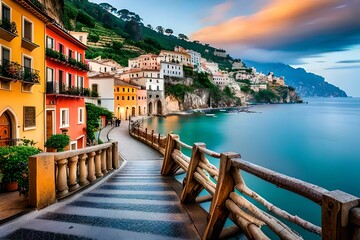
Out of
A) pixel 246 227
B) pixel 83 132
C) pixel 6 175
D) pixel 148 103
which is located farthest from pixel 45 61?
pixel 148 103

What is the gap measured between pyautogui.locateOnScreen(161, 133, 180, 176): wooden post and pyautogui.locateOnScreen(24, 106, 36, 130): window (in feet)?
40.3

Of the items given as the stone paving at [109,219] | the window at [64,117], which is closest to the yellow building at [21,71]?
the window at [64,117]

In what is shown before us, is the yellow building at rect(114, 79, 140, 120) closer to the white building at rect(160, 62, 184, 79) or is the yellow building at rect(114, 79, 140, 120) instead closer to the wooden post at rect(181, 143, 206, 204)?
the white building at rect(160, 62, 184, 79)

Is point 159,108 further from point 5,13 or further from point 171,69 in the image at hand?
point 5,13

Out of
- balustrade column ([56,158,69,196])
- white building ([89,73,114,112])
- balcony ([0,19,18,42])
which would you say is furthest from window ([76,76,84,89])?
white building ([89,73,114,112])

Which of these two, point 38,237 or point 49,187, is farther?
point 49,187

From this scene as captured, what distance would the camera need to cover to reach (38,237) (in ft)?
11.8

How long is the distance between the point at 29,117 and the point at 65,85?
6250mm

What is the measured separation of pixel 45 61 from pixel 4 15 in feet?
17.1

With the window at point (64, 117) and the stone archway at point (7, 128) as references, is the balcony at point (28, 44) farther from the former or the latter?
the window at point (64, 117)

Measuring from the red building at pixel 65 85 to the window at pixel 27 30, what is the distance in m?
2.33

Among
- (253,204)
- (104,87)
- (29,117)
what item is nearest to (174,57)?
→ (104,87)

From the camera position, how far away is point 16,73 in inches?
571

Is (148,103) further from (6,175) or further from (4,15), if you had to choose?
(6,175)
